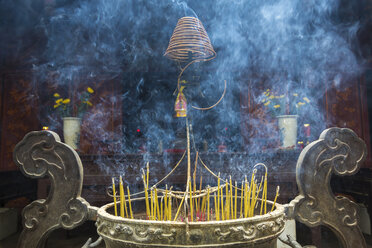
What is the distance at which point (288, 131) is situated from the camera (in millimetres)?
3273

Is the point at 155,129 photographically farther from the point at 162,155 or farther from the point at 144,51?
the point at 162,155

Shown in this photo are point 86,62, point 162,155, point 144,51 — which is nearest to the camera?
point 162,155

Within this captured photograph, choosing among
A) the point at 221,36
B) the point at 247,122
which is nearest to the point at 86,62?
the point at 221,36

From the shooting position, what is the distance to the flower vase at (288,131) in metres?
3.25

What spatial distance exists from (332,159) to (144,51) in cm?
435

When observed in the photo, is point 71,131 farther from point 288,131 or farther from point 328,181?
point 328,181

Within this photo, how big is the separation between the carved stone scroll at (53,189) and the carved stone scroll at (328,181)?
0.98m

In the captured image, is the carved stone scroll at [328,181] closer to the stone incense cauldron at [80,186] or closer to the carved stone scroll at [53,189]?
the stone incense cauldron at [80,186]

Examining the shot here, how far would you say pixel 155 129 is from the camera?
654cm

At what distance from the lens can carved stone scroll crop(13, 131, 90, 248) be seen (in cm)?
130

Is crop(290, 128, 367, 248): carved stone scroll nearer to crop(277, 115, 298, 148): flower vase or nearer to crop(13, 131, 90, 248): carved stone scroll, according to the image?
crop(13, 131, 90, 248): carved stone scroll

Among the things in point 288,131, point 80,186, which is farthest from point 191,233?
point 288,131

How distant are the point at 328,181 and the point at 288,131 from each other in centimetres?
201

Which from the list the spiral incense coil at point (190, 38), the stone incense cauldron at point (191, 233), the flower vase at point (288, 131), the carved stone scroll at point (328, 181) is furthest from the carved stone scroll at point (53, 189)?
the flower vase at point (288, 131)
